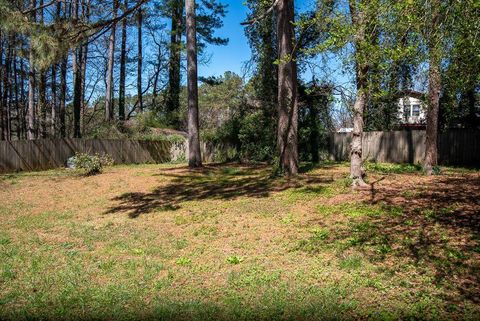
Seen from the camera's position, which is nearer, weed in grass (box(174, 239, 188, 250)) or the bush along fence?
weed in grass (box(174, 239, 188, 250))

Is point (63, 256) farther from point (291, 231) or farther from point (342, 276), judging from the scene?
point (342, 276)

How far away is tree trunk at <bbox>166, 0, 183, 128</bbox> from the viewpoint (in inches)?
998

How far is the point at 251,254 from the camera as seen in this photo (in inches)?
225

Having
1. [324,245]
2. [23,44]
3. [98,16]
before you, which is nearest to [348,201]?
[324,245]

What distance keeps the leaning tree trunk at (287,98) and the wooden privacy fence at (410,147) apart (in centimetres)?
553

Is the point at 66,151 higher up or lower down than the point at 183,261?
higher up

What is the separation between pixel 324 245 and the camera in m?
5.83

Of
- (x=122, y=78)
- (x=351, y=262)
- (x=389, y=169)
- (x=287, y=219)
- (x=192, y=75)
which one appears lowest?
(x=351, y=262)

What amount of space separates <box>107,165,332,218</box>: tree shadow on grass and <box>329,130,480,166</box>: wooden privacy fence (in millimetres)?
6081

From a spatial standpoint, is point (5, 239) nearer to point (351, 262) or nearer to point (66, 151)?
point (351, 262)

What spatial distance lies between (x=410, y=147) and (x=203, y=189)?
11.3m

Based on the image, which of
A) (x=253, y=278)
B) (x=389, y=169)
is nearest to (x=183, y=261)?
(x=253, y=278)

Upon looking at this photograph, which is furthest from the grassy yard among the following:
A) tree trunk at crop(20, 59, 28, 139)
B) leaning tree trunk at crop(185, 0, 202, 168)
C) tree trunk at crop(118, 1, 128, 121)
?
tree trunk at crop(20, 59, 28, 139)

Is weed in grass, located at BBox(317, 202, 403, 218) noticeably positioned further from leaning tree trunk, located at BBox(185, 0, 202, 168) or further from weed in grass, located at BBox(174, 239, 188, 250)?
leaning tree trunk, located at BBox(185, 0, 202, 168)
